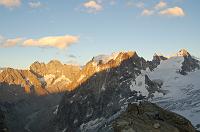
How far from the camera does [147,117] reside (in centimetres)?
3195

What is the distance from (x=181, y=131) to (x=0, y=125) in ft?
317

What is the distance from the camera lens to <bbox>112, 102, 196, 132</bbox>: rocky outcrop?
96.1 ft

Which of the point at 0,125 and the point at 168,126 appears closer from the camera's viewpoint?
the point at 168,126

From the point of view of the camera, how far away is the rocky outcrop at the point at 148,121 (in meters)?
29.3

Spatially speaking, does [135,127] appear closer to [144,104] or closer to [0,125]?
[144,104]

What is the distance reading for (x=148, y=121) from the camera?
31.1 m

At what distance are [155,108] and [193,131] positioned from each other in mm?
3338

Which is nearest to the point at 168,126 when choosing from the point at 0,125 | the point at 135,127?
the point at 135,127

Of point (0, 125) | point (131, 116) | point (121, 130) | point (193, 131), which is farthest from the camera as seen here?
point (0, 125)

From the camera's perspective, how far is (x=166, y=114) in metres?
33.9

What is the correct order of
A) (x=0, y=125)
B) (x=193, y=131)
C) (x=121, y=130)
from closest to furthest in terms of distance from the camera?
(x=121, y=130) < (x=193, y=131) < (x=0, y=125)

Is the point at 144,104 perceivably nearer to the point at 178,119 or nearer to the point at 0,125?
the point at 178,119

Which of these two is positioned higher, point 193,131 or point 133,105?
point 133,105

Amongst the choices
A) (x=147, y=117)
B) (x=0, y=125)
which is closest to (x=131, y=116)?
(x=147, y=117)
